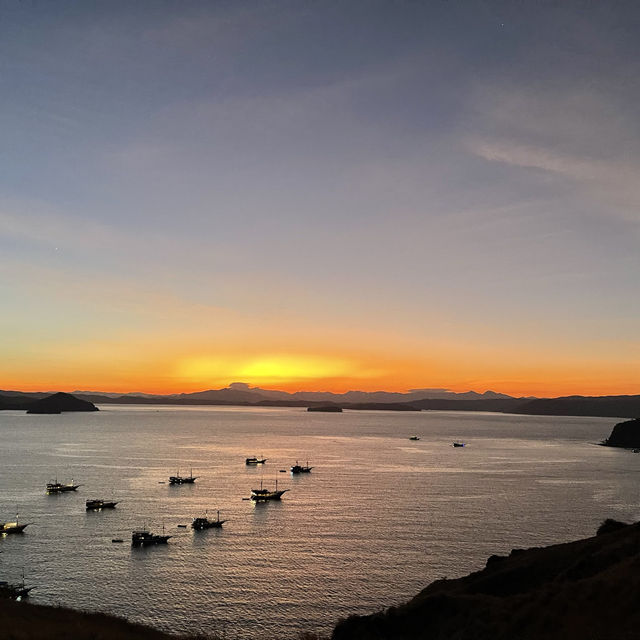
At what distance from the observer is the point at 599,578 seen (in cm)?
3306

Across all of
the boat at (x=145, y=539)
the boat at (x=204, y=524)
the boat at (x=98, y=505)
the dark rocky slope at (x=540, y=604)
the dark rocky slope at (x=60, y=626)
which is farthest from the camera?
the boat at (x=98, y=505)

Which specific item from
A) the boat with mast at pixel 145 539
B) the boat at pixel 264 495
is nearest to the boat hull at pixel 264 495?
the boat at pixel 264 495

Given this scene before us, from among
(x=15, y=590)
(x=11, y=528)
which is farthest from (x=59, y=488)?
(x=15, y=590)

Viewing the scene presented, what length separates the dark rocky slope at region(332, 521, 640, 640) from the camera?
94.6 ft

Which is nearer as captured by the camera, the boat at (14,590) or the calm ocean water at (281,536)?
the boat at (14,590)

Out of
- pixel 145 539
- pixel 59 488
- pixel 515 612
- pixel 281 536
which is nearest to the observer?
pixel 515 612

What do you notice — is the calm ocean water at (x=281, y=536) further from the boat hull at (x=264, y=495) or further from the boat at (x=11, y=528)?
the boat at (x=11, y=528)

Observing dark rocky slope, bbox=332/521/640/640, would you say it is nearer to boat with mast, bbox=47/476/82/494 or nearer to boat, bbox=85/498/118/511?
boat, bbox=85/498/118/511

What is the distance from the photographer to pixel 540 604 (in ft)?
104

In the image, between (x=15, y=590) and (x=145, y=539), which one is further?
(x=145, y=539)

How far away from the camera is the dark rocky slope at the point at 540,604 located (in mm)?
28844

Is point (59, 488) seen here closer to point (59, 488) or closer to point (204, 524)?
point (59, 488)

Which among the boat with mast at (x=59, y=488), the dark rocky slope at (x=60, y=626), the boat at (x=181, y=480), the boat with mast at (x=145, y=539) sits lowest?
the boat at (x=181, y=480)

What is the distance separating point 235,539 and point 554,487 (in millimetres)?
86880
